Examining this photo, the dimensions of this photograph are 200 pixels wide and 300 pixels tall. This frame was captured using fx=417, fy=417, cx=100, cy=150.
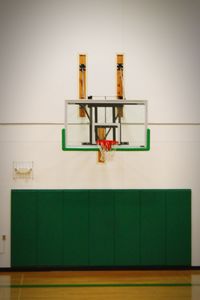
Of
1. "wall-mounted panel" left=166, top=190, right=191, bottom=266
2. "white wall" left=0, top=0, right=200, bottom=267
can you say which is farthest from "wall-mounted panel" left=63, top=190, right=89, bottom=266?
"wall-mounted panel" left=166, top=190, right=191, bottom=266

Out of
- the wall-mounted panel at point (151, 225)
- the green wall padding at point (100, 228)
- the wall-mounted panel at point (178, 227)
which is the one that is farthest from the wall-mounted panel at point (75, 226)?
the wall-mounted panel at point (178, 227)

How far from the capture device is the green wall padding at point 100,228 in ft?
22.7

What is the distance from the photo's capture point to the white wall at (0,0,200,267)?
22.7 ft

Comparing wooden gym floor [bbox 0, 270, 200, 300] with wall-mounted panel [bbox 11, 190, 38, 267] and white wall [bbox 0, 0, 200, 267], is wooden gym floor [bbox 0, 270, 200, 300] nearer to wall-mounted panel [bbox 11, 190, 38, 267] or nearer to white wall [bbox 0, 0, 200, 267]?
wall-mounted panel [bbox 11, 190, 38, 267]

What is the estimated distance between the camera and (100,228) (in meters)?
6.99

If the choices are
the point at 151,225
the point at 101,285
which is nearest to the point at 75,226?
the point at 101,285

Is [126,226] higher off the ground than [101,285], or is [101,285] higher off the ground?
[126,226]

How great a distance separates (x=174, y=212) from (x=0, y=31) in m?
4.19

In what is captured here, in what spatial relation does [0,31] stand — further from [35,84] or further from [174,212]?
[174,212]

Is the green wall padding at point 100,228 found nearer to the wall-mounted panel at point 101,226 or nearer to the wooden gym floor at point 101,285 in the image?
the wall-mounted panel at point 101,226

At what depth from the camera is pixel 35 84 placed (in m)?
6.95

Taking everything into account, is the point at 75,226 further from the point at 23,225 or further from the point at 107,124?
the point at 107,124

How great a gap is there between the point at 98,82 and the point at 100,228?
2446 millimetres

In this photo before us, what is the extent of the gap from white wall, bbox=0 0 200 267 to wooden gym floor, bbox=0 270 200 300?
0.61 metres
